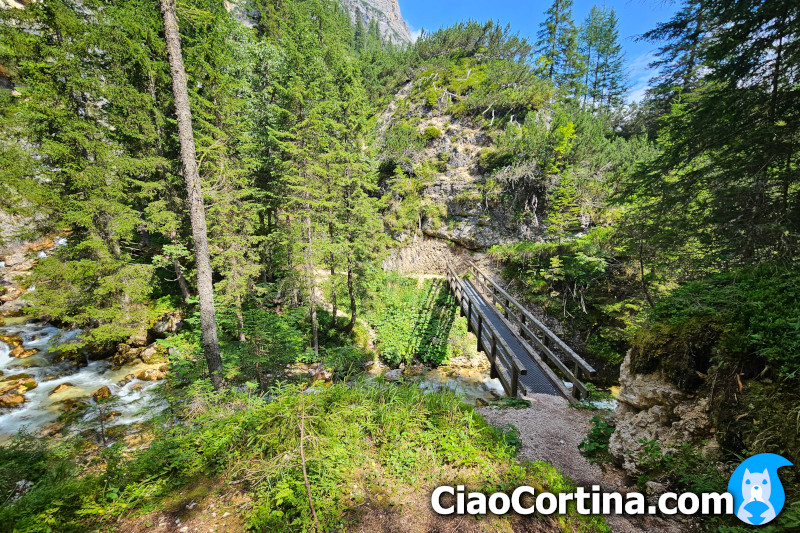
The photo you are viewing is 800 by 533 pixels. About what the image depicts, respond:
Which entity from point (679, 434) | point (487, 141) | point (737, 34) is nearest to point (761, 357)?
point (679, 434)

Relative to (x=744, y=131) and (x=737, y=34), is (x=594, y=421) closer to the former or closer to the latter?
(x=744, y=131)

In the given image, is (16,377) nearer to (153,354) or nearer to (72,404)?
(72,404)

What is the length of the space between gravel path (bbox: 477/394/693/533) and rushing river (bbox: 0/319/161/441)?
34.0 feet

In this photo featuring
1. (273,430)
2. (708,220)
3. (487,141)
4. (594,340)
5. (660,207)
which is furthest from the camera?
(487,141)

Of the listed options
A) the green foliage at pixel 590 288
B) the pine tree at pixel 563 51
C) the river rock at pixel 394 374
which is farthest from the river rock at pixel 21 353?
the pine tree at pixel 563 51

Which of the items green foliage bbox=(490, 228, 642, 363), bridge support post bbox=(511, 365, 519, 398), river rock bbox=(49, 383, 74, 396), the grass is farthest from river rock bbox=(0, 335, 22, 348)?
green foliage bbox=(490, 228, 642, 363)

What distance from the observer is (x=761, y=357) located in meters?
2.75

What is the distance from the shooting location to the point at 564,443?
447 cm

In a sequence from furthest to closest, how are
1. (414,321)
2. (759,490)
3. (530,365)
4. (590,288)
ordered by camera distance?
(414,321) < (590,288) < (530,365) < (759,490)

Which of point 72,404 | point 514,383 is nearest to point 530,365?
point 514,383

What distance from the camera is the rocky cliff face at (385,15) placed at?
408 feet

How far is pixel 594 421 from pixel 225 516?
559 cm

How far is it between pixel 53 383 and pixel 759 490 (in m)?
18.2

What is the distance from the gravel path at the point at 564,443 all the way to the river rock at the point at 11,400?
49.0ft
